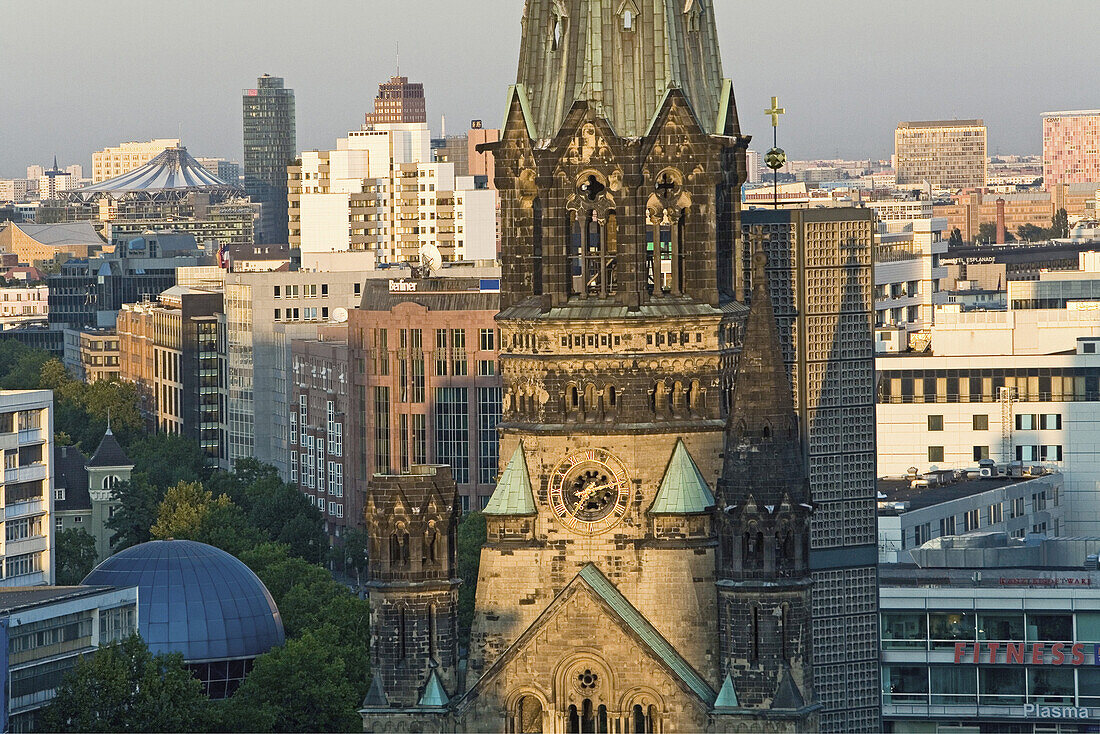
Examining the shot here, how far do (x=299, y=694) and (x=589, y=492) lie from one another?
2517 inches

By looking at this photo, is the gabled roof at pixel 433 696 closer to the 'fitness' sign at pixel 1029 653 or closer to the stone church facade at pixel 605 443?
the stone church facade at pixel 605 443

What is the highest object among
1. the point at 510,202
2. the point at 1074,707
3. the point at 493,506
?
the point at 510,202

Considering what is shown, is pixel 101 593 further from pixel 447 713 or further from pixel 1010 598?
pixel 447 713

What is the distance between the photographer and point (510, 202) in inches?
4560

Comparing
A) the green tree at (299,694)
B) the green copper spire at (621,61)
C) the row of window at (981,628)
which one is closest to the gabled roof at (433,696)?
the green copper spire at (621,61)

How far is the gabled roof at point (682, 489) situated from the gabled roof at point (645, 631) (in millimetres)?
2878

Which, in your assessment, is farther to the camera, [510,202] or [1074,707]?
[1074,707]

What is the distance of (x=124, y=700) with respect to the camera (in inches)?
6663

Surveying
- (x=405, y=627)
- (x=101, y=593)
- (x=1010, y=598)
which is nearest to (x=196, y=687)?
(x=101, y=593)

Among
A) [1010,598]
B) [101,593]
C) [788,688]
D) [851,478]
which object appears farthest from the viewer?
[101,593]

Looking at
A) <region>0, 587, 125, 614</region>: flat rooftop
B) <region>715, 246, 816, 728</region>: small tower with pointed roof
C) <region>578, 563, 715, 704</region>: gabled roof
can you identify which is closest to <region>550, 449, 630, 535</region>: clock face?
<region>578, 563, 715, 704</region>: gabled roof

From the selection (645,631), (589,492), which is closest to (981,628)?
(589,492)

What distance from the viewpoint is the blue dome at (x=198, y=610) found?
19250cm

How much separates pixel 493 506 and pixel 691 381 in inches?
304
